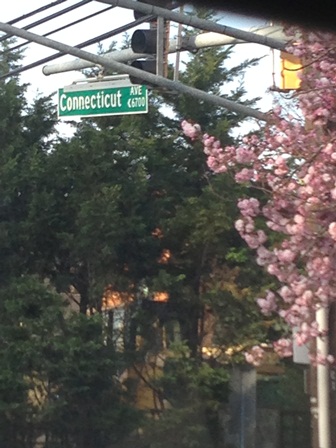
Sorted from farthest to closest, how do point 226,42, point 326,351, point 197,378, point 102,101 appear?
point 197,378 → point 102,101 → point 226,42 → point 326,351

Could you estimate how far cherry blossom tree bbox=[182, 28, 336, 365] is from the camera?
6.86 metres

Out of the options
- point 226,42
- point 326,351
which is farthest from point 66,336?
point 326,351

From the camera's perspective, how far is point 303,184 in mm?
7039

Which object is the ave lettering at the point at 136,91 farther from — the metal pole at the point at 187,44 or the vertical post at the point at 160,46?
the vertical post at the point at 160,46

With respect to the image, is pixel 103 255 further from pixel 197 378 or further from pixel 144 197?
pixel 197 378

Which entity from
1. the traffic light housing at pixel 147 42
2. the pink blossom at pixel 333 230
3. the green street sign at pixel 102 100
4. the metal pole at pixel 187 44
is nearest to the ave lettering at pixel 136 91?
the green street sign at pixel 102 100

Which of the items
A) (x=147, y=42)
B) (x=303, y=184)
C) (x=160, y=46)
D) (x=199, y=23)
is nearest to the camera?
(x=303, y=184)

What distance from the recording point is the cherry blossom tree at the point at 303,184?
6.86 m

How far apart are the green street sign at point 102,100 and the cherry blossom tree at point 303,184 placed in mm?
3715

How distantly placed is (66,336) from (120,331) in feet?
3.38

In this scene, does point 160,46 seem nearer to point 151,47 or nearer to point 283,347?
point 151,47

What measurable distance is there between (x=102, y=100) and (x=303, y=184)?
490cm

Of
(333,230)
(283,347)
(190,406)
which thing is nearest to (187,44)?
(283,347)

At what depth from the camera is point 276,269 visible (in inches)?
291
